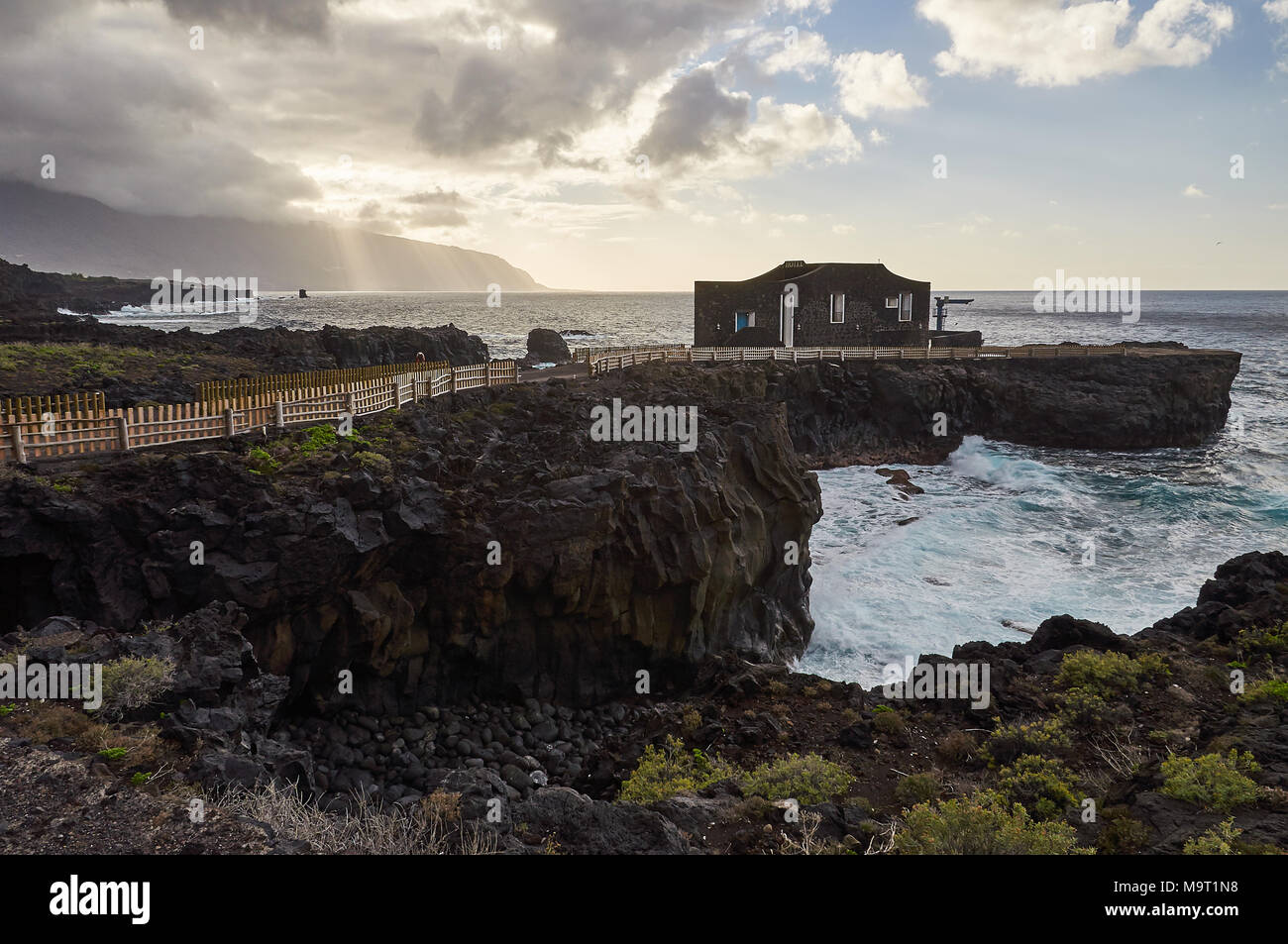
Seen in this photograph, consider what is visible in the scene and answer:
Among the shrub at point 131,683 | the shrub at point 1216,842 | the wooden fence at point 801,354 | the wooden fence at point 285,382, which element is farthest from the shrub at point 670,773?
the wooden fence at point 801,354

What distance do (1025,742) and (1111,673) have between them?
3314mm

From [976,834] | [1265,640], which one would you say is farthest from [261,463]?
[1265,640]

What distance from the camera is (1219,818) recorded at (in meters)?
8.54

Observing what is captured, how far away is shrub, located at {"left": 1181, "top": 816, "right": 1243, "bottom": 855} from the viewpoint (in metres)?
7.43

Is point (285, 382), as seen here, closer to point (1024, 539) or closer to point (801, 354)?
point (801, 354)

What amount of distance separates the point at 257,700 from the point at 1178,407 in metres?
56.3

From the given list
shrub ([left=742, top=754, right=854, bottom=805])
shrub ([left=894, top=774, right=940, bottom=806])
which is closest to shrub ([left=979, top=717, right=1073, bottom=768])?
shrub ([left=894, top=774, right=940, bottom=806])

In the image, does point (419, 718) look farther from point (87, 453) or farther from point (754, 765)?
point (87, 453)

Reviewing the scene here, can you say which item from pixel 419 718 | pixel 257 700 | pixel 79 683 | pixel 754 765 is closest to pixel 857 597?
pixel 754 765

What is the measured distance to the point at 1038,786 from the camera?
35.4 feet

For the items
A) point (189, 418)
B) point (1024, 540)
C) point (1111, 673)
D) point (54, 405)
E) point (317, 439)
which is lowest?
point (1024, 540)

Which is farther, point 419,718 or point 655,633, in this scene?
point 655,633
